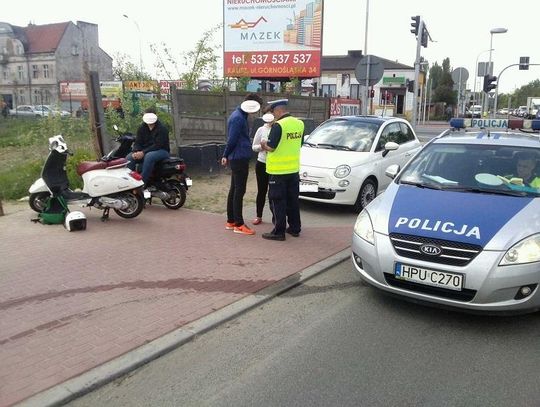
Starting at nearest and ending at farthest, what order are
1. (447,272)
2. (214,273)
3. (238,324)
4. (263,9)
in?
1. (447,272)
2. (238,324)
3. (214,273)
4. (263,9)

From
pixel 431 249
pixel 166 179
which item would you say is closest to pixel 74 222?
pixel 166 179

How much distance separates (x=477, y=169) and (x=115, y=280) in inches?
158

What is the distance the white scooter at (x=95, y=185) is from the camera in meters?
7.40

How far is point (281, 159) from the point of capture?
6875 mm

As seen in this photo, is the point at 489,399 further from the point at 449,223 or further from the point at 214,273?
the point at 214,273

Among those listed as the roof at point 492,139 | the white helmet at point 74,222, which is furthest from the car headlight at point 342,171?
the white helmet at point 74,222

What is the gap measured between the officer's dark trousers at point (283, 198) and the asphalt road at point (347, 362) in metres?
2.11

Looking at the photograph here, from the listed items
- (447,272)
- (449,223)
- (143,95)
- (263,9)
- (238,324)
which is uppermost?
(263,9)

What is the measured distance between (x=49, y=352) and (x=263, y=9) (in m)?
19.7

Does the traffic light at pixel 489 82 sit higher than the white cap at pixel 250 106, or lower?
higher

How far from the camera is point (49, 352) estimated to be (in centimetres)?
379

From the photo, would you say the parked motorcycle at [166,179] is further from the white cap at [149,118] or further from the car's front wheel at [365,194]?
the car's front wheel at [365,194]

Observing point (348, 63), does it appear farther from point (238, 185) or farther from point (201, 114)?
point (238, 185)

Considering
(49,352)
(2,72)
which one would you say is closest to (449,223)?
(49,352)
